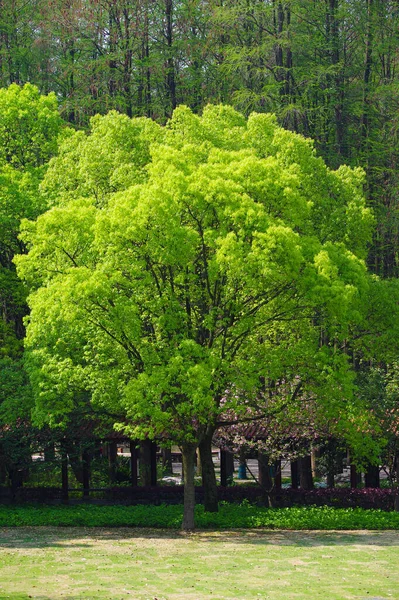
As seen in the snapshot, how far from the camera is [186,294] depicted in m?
29.9

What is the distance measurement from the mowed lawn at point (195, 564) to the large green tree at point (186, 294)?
3.46 meters

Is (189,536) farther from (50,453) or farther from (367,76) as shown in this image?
(367,76)

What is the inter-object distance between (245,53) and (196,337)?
21415 mm

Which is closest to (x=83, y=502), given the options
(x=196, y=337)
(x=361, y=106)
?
(x=196, y=337)

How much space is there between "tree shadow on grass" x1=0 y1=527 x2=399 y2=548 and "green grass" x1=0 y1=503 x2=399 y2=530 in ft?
2.15

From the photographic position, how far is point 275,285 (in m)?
29.3

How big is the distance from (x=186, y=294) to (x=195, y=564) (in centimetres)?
924

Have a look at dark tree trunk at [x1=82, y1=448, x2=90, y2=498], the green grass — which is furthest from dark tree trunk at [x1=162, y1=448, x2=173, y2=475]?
the green grass

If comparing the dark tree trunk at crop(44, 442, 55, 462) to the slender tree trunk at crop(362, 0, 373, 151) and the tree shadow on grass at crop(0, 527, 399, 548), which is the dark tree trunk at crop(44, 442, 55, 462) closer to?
the tree shadow on grass at crop(0, 527, 399, 548)

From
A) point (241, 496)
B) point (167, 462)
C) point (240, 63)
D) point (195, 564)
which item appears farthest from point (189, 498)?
point (240, 63)

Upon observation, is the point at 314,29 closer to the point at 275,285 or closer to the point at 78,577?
the point at 275,285

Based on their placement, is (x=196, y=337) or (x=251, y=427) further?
(x=251, y=427)

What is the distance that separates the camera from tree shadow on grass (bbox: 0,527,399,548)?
93.4ft

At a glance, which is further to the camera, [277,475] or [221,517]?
[277,475]
